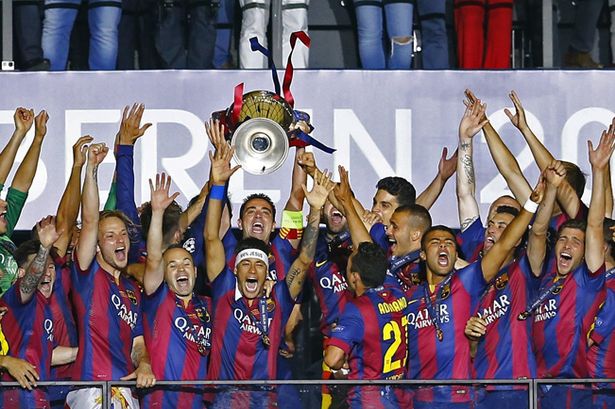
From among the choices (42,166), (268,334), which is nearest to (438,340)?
(268,334)

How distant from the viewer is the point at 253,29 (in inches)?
380

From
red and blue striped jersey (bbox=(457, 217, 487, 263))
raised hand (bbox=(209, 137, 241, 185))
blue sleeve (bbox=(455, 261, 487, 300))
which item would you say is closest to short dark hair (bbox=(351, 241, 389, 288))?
blue sleeve (bbox=(455, 261, 487, 300))

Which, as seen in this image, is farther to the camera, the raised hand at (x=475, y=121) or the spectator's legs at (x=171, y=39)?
the spectator's legs at (x=171, y=39)

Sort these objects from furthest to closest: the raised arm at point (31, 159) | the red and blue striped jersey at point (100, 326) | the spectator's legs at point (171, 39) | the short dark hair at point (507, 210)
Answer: the spectator's legs at point (171, 39) < the raised arm at point (31, 159) < the short dark hair at point (507, 210) < the red and blue striped jersey at point (100, 326)

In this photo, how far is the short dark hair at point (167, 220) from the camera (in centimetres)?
845

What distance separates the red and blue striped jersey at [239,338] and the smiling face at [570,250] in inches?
57.5

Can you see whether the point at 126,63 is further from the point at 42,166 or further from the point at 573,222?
the point at 573,222

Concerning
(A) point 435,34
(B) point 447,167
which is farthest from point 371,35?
(B) point 447,167

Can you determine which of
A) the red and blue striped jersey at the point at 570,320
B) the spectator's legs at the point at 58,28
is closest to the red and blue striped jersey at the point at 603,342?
the red and blue striped jersey at the point at 570,320

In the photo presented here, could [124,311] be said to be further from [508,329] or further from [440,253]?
[508,329]

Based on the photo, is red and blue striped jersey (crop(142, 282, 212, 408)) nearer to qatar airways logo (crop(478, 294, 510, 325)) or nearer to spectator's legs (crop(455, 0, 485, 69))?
qatar airways logo (crop(478, 294, 510, 325))

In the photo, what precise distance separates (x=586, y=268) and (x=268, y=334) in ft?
5.36

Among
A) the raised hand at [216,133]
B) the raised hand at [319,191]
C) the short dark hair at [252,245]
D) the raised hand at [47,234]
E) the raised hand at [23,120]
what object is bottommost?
the short dark hair at [252,245]

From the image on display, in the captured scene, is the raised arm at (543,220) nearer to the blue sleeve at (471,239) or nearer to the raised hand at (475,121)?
the blue sleeve at (471,239)
